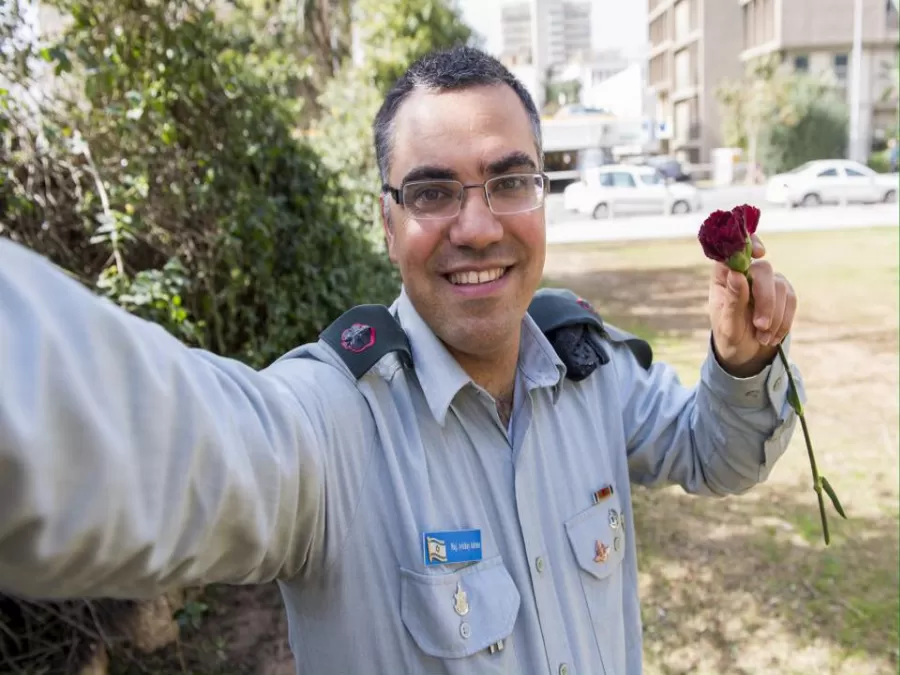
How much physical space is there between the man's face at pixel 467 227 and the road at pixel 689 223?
54.7ft

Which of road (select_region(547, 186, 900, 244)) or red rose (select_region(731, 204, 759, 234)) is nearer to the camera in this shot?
red rose (select_region(731, 204, 759, 234))

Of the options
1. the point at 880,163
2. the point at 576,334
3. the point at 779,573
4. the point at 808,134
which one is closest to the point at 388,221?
the point at 576,334

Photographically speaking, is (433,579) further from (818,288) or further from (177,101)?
(818,288)

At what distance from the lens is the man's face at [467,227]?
5.05 ft

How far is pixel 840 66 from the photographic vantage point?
144 feet

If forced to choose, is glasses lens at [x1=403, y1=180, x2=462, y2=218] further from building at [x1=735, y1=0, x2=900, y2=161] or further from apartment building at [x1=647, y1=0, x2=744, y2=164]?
apartment building at [x1=647, y1=0, x2=744, y2=164]

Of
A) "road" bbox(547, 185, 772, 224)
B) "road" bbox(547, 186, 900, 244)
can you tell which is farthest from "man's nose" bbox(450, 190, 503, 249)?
"road" bbox(547, 185, 772, 224)

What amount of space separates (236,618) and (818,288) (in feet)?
34.5

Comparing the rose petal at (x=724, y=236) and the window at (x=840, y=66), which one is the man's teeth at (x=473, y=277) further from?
the window at (x=840, y=66)

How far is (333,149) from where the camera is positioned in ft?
29.9

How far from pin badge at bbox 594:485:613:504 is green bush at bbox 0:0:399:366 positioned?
2.42 m

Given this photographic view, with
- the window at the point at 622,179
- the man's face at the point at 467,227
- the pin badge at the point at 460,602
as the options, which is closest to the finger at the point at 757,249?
the man's face at the point at 467,227

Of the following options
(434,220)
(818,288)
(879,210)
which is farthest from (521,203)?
(879,210)

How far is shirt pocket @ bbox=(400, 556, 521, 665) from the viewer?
135 centimetres
